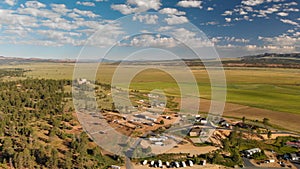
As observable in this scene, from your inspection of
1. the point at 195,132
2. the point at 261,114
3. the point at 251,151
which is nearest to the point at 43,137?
the point at 195,132

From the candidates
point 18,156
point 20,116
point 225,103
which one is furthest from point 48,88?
point 18,156

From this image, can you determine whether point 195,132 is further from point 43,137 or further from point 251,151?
point 43,137

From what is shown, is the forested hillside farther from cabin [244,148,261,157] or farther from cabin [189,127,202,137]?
cabin [244,148,261,157]

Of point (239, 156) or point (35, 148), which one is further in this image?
point (239, 156)

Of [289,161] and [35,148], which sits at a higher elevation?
[35,148]

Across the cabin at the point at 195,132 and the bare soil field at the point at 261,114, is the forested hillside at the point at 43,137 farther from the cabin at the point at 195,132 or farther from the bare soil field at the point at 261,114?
the bare soil field at the point at 261,114

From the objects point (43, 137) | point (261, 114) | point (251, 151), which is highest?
point (43, 137)

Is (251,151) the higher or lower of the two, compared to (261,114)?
lower

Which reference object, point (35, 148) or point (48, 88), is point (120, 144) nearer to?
point (35, 148)

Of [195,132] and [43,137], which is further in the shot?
[195,132]

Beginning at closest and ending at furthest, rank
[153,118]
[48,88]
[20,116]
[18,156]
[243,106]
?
[18,156]
[20,116]
[153,118]
[243,106]
[48,88]

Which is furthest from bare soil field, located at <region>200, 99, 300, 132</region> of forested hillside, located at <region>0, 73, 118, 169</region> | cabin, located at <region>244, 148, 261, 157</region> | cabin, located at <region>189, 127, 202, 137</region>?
forested hillside, located at <region>0, 73, 118, 169</region>
